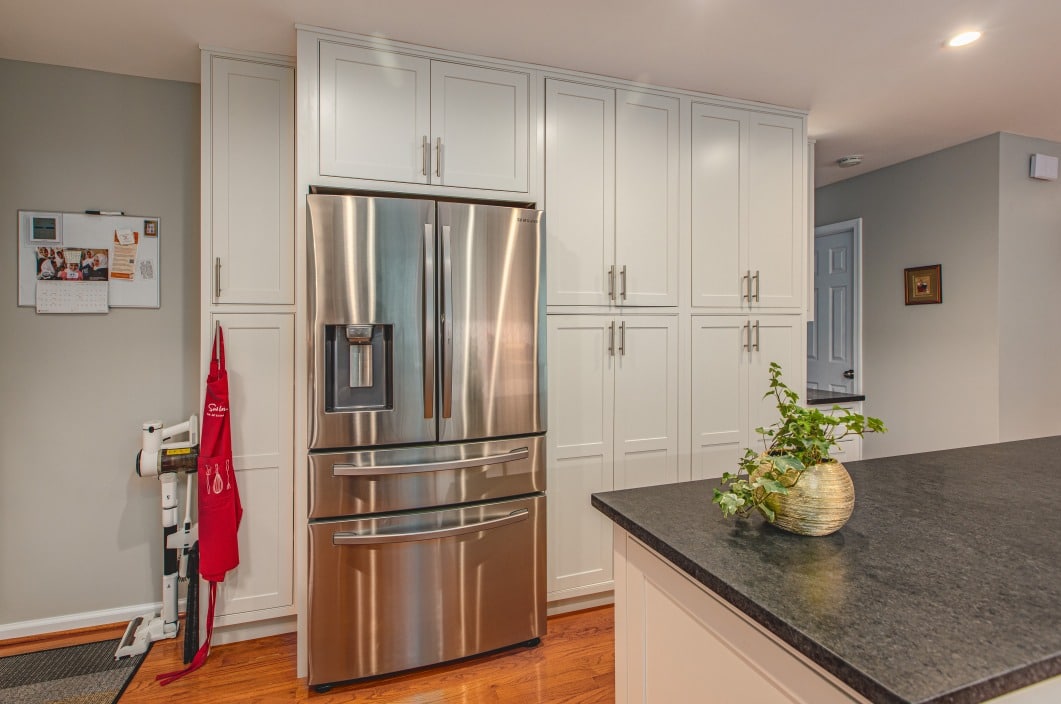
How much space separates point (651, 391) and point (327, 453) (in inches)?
59.0

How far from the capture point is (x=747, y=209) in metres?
2.87

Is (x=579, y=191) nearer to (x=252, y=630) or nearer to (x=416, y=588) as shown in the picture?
(x=416, y=588)

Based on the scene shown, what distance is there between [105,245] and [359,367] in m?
1.46

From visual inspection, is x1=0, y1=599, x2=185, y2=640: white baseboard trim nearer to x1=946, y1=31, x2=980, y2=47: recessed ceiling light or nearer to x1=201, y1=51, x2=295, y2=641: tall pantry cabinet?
x1=201, y1=51, x2=295, y2=641: tall pantry cabinet

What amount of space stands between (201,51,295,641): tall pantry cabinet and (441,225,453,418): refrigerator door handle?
76 cm

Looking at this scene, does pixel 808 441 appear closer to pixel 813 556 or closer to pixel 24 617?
pixel 813 556

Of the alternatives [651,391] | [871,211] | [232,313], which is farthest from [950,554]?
[871,211]

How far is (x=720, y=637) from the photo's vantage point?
0.93 metres

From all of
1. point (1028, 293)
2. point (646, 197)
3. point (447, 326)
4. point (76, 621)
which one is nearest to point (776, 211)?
point (646, 197)

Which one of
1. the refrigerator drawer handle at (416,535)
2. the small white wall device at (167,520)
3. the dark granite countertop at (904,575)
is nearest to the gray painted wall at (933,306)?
the dark granite countertop at (904,575)

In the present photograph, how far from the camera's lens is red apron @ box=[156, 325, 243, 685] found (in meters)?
2.16

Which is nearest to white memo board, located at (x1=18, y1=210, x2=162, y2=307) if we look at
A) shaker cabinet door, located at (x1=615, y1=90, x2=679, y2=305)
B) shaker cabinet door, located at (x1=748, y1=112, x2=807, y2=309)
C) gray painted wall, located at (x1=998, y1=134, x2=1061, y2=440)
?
shaker cabinet door, located at (x1=615, y1=90, x2=679, y2=305)

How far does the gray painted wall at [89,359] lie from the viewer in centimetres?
240

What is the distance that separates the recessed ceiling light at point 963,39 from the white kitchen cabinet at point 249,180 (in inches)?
109
